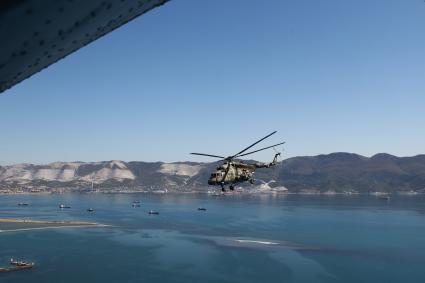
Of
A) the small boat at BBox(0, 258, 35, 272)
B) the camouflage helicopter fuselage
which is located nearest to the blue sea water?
the small boat at BBox(0, 258, 35, 272)

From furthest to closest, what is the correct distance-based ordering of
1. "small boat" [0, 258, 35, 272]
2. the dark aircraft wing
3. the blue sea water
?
"small boat" [0, 258, 35, 272], the blue sea water, the dark aircraft wing

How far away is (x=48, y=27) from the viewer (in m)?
1.98

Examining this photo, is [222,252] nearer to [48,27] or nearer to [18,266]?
[18,266]

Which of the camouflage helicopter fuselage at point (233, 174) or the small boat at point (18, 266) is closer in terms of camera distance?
the camouflage helicopter fuselage at point (233, 174)

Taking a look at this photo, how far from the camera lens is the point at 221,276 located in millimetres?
52531

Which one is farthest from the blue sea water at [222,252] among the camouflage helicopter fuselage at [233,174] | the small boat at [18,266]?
the camouflage helicopter fuselage at [233,174]

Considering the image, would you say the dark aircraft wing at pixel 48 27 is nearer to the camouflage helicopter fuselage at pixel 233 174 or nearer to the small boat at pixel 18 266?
the camouflage helicopter fuselage at pixel 233 174

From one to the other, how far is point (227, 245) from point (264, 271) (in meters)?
19.4

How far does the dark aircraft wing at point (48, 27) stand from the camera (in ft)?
5.73

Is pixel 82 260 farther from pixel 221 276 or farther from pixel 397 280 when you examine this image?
pixel 397 280

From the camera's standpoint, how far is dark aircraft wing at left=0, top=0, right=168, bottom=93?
1747 mm

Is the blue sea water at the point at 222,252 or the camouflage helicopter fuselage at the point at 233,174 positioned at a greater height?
the camouflage helicopter fuselage at the point at 233,174

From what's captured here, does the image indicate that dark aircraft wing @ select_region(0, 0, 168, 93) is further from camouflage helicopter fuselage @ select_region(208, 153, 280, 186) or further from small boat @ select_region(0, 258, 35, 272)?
small boat @ select_region(0, 258, 35, 272)

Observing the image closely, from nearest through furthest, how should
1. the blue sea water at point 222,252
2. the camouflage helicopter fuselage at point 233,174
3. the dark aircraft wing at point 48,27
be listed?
1. the dark aircraft wing at point 48,27
2. the camouflage helicopter fuselage at point 233,174
3. the blue sea water at point 222,252
